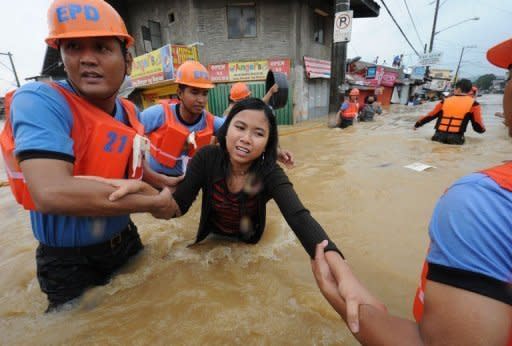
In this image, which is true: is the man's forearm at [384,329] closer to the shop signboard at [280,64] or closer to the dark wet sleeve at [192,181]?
the dark wet sleeve at [192,181]

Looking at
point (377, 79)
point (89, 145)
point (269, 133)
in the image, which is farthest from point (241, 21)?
point (377, 79)

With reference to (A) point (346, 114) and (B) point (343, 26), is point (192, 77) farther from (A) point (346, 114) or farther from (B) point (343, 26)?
(A) point (346, 114)

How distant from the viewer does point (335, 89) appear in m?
10.8

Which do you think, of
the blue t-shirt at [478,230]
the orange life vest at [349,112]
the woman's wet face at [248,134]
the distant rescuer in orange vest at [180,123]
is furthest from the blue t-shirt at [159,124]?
the orange life vest at [349,112]

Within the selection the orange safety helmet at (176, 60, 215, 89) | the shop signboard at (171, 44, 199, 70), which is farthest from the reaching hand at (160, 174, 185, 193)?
the shop signboard at (171, 44, 199, 70)

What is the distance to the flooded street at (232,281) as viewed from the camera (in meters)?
1.71

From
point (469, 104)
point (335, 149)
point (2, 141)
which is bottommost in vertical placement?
point (335, 149)

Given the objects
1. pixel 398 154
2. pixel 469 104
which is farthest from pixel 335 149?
pixel 469 104

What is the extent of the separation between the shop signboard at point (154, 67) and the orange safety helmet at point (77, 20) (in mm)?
10019

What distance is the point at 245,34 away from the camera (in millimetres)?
11844

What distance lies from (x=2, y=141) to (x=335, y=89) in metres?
11.1

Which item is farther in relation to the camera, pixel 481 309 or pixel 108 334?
pixel 108 334

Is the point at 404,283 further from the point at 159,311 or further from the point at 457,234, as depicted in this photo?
the point at 159,311

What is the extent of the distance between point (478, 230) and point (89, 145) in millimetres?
1771
